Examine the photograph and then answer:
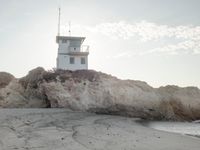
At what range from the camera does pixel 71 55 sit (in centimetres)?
4506

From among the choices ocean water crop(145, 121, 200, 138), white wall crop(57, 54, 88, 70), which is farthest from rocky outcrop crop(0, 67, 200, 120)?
white wall crop(57, 54, 88, 70)

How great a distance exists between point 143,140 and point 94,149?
9.18 feet

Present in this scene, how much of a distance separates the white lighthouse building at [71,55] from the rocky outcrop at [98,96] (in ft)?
53.4

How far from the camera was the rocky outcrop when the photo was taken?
25531mm

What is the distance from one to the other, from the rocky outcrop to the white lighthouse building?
53.4 ft

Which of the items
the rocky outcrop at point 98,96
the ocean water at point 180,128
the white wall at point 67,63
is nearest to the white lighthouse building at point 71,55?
the white wall at point 67,63

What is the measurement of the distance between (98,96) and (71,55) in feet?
65.9

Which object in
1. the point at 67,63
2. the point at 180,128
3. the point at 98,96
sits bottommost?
the point at 180,128

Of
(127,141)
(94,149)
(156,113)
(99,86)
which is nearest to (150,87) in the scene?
(156,113)

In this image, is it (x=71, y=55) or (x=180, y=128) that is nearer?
(x=180, y=128)

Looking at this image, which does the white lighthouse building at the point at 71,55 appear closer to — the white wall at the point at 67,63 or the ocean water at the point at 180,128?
the white wall at the point at 67,63

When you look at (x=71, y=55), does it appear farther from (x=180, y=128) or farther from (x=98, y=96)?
(x=180, y=128)

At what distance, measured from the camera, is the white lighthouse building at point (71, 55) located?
44938mm

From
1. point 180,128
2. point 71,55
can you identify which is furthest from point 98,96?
point 71,55
